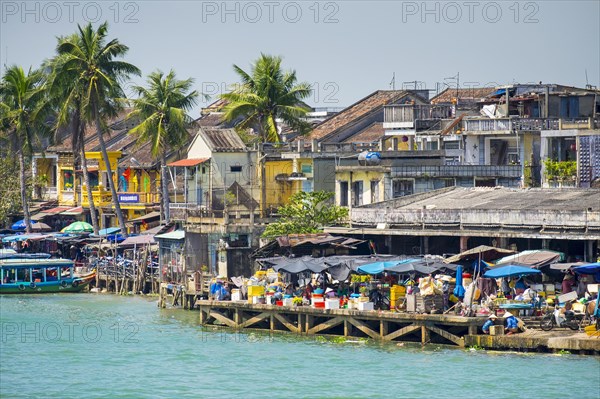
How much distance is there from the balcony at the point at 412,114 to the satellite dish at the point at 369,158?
47.0ft

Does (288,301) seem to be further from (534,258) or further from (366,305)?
(534,258)

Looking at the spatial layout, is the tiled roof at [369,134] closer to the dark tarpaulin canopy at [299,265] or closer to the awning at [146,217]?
the awning at [146,217]

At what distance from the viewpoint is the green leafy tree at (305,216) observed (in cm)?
6544

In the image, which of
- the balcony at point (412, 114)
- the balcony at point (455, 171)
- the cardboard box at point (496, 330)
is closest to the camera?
the cardboard box at point (496, 330)

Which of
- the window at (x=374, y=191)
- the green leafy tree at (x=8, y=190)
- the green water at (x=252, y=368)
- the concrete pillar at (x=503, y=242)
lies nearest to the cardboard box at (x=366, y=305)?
the green water at (x=252, y=368)

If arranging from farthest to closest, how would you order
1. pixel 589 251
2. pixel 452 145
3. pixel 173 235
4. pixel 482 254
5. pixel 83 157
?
pixel 83 157, pixel 452 145, pixel 173 235, pixel 589 251, pixel 482 254

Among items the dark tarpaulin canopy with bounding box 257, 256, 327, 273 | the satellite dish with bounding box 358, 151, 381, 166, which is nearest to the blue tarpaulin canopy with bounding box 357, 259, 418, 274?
the dark tarpaulin canopy with bounding box 257, 256, 327, 273

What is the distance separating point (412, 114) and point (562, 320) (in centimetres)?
3477

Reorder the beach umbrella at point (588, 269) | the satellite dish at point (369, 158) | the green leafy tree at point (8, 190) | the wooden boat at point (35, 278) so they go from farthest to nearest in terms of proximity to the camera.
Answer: the green leafy tree at point (8, 190), the wooden boat at point (35, 278), the satellite dish at point (369, 158), the beach umbrella at point (588, 269)

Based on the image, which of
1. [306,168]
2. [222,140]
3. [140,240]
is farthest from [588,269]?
[140,240]

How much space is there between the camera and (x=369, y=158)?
224ft

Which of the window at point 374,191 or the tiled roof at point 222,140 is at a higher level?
the tiled roof at point 222,140

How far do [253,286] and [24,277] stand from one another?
23747 millimetres

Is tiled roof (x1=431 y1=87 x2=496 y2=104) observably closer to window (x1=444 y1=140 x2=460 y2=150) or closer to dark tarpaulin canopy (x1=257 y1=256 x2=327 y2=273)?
window (x1=444 y1=140 x2=460 y2=150)
